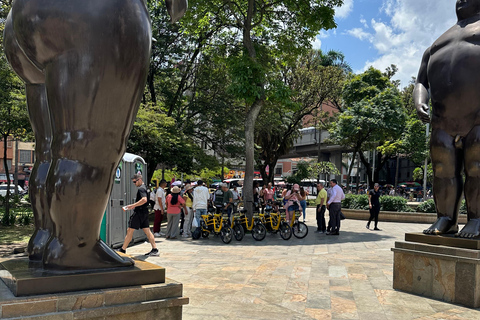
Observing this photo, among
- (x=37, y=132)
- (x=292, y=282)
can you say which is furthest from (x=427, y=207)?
(x=37, y=132)

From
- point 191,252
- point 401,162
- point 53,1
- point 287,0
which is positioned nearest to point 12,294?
point 53,1

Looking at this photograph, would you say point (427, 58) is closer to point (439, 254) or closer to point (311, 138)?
point (439, 254)

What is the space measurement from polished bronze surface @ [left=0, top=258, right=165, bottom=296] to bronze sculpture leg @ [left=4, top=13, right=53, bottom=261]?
147 millimetres

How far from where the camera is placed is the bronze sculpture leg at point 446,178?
4.74m

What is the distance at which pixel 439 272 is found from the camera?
15.8ft

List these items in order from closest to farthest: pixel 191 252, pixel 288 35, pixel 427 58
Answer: pixel 427 58 → pixel 191 252 → pixel 288 35

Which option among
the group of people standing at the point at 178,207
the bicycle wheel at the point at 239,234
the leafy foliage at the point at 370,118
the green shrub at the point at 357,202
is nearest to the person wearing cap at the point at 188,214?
the group of people standing at the point at 178,207

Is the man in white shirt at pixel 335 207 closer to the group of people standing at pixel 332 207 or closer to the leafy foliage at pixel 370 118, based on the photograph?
the group of people standing at pixel 332 207

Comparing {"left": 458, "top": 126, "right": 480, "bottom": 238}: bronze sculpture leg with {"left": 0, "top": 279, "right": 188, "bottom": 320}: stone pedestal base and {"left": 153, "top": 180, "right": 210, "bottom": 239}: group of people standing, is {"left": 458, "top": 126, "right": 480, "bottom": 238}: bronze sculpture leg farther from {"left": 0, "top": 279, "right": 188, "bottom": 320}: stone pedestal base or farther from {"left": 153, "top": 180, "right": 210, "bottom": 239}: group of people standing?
{"left": 153, "top": 180, "right": 210, "bottom": 239}: group of people standing

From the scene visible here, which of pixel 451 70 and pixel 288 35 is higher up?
pixel 288 35

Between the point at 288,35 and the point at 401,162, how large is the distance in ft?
179

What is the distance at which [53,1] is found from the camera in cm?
181

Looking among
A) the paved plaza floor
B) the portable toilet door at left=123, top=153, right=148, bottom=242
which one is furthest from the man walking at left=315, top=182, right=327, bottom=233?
the portable toilet door at left=123, top=153, right=148, bottom=242

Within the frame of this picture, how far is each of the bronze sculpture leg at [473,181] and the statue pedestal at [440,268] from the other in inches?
5.9
